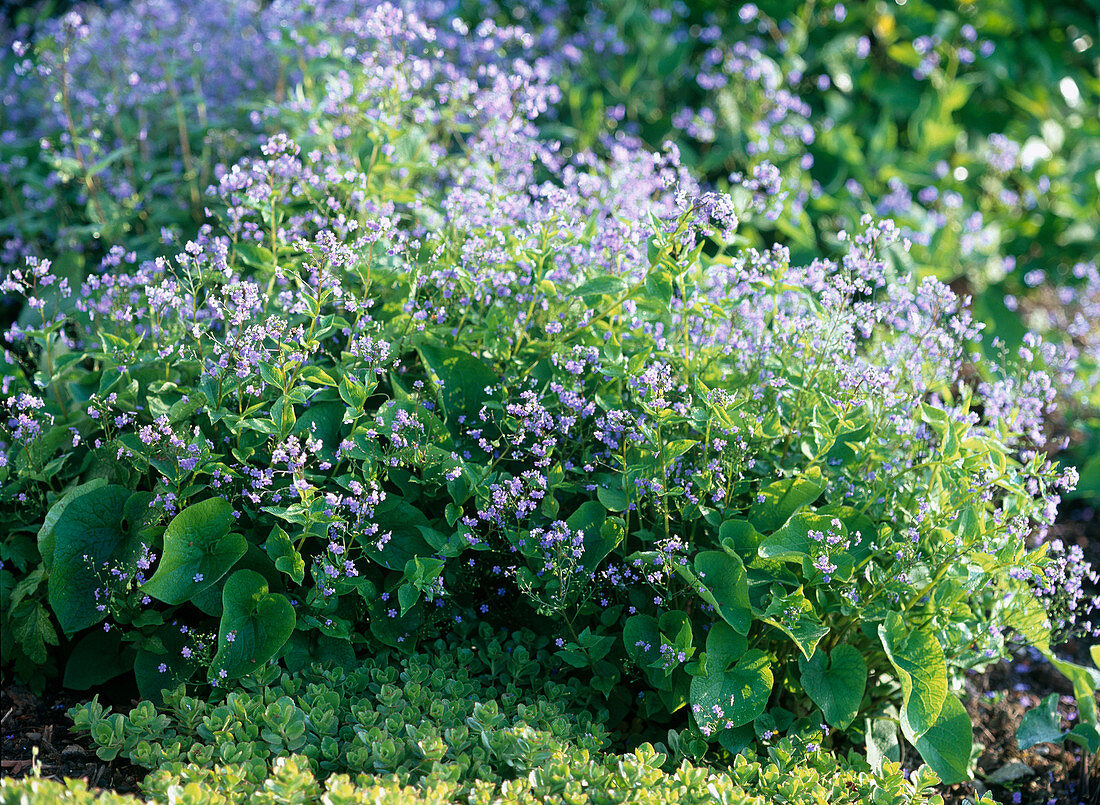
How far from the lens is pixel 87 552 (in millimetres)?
2934

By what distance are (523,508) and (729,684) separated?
0.78 metres

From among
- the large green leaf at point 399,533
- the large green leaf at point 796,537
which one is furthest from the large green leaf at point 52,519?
the large green leaf at point 796,537

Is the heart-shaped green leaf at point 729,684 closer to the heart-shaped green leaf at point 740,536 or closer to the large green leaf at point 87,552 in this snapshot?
the heart-shaped green leaf at point 740,536

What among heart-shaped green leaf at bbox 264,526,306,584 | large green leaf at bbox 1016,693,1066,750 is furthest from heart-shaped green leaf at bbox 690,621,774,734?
heart-shaped green leaf at bbox 264,526,306,584

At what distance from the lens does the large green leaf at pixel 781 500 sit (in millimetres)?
2980

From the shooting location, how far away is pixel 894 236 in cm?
311

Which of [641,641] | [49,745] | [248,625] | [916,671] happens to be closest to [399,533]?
[248,625]

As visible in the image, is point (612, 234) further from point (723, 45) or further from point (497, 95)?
point (723, 45)

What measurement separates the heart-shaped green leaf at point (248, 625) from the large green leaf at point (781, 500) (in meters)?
1.39

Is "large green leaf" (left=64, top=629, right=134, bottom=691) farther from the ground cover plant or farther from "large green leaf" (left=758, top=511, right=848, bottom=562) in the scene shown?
"large green leaf" (left=758, top=511, right=848, bottom=562)

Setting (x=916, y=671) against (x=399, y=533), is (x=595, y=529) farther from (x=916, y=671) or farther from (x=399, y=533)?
(x=916, y=671)

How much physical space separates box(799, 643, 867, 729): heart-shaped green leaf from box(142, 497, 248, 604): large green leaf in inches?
66.3

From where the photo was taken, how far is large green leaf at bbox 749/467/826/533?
2980 millimetres

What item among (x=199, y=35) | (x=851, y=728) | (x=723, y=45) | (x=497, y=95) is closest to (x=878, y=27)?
(x=723, y=45)
